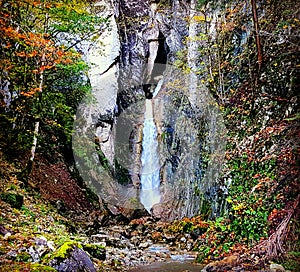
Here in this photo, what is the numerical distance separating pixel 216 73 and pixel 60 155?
21.8ft

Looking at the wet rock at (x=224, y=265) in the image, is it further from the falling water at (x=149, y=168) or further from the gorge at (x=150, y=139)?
the falling water at (x=149, y=168)

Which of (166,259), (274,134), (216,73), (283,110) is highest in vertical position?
(216,73)

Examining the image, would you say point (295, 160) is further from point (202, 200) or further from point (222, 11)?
point (222, 11)

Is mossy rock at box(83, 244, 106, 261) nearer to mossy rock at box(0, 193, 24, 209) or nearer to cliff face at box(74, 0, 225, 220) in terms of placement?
mossy rock at box(0, 193, 24, 209)

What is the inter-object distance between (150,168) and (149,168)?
0.07m

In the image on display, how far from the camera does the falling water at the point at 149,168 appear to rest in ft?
53.0

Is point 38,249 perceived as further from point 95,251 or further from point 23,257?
point 95,251

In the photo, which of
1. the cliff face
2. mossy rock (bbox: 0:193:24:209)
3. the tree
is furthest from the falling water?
mossy rock (bbox: 0:193:24:209)

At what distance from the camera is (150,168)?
1728 centimetres

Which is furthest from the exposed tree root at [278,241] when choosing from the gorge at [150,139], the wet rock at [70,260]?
the wet rock at [70,260]

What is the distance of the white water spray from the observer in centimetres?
1614

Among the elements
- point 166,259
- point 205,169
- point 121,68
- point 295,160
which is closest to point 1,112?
point 166,259

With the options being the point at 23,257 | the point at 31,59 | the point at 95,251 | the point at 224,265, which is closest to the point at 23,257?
the point at 23,257

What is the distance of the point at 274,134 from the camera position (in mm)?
5395
